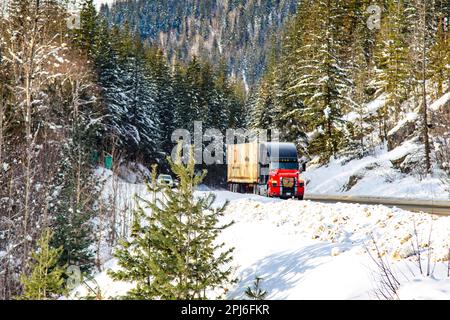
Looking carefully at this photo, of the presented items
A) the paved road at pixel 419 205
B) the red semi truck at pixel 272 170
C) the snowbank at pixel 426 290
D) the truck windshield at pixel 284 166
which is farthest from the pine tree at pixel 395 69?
the snowbank at pixel 426 290

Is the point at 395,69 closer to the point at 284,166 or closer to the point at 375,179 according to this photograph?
the point at 375,179

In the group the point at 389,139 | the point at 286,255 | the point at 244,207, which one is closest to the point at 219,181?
the point at 389,139

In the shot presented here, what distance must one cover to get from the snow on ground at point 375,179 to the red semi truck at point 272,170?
6.25 meters

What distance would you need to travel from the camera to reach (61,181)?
22.1m

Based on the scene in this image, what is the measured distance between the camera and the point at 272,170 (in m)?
25.7

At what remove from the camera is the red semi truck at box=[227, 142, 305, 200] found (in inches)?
979

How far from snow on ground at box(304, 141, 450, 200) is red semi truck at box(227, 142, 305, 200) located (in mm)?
6247

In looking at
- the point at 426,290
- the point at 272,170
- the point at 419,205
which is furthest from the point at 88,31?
the point at 426,290

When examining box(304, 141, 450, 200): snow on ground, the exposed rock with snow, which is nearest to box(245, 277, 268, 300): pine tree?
box(304, 141, 450, 200): snow on ground

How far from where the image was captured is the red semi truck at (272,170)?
81.6 ft

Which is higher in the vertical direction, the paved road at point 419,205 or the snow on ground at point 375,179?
the snow on ground at point 375,179

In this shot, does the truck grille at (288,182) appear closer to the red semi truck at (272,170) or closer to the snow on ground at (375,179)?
the red semi truck at (272,170)

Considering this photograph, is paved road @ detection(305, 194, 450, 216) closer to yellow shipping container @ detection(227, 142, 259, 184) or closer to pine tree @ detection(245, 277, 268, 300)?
yellow shipping container @ detection(227, 142, 259, 184)
